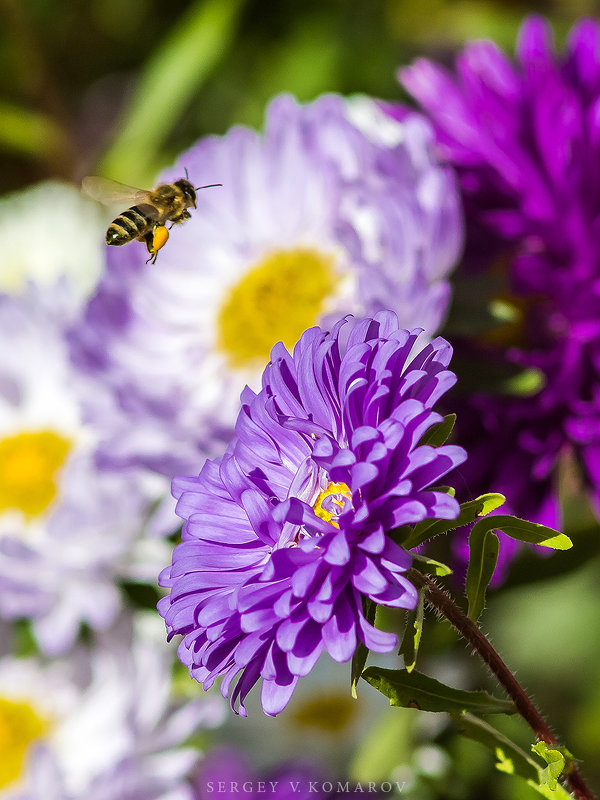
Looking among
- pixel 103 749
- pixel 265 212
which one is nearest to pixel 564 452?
pixel 265 212

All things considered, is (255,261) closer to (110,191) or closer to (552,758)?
(110,191)

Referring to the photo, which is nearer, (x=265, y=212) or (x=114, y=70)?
(x=265, y=212)

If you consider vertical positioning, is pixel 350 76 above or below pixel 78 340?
above

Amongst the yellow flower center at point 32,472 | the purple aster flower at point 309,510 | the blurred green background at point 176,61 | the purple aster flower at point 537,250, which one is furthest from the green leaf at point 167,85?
the purple aster flower at point 309,510

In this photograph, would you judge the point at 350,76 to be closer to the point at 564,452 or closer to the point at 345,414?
the point at 564,452

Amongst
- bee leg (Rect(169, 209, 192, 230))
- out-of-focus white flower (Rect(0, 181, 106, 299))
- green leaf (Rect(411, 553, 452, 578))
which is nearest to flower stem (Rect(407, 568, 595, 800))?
green leaf (Rect(411, 553, 452, 578))

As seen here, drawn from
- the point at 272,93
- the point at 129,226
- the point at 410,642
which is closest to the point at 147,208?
the point at 129,226

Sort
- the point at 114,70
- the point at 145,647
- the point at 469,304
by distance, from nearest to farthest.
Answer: the point at 469,304 < the point at 145,647 < the point at 114,70
